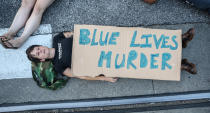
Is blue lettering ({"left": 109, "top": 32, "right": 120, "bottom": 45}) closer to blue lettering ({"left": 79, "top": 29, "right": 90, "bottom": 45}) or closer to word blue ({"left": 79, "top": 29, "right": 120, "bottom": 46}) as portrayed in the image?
word blue ({"left": 79, "top": 29, "right": 120, "bottom": 46})

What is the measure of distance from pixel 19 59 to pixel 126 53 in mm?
1031

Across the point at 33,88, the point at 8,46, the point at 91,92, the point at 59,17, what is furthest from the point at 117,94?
the point at 8,46

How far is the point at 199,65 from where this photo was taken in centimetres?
196

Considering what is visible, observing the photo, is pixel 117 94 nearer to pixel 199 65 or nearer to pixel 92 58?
pixel 92 58

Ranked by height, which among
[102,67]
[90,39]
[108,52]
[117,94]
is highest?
[90,39]

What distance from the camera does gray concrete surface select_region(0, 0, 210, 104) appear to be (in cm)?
196

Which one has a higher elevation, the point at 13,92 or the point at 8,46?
the point at 8,46

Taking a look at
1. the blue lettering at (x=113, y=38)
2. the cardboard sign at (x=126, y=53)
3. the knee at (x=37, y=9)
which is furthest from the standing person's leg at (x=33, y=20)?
the blue lettering at (x=113, y=38)

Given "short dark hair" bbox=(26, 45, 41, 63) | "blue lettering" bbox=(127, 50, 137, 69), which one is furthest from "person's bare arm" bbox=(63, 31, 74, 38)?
"blue lettering" bbox=(127, 50, 137, 69)

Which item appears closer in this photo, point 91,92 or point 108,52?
point 108,52

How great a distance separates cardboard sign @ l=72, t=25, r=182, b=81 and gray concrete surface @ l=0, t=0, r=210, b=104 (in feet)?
0.83

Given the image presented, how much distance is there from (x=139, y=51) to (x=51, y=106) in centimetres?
99

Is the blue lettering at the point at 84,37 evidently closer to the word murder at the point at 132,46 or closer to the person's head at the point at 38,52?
the word murder at the point at 132,46

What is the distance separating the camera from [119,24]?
6.54 feet
